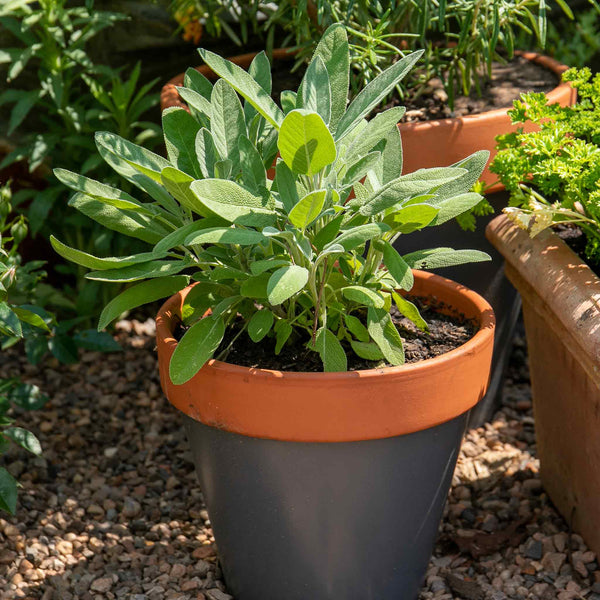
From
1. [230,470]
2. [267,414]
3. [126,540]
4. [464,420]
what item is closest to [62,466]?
[126,540]

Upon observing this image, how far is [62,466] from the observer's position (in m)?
2.12

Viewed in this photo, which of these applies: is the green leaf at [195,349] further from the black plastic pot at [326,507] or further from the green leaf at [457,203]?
the green leaf at [457,203]

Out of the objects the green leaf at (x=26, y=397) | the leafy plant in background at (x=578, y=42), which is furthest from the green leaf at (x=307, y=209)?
the leafy plant in background at (x=578, y=42)

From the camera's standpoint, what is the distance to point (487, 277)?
2.08 metres

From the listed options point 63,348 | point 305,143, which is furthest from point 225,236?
point 63,348

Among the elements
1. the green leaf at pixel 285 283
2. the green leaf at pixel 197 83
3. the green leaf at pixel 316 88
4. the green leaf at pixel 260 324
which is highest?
the green leaf at pixel 316 88

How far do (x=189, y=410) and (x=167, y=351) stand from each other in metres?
0.11

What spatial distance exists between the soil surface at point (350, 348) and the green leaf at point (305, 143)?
0.37 m

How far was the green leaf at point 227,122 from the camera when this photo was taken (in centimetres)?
142

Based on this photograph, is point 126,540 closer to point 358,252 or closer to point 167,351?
point 167,351

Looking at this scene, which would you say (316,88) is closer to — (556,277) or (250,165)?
(250,165)

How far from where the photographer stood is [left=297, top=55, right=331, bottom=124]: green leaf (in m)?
1.35

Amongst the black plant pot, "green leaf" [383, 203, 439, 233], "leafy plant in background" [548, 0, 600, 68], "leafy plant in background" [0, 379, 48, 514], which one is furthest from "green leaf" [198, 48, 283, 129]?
"leafy plant in background" [548, 0, 600, 68]

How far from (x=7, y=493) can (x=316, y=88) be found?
0.96m
